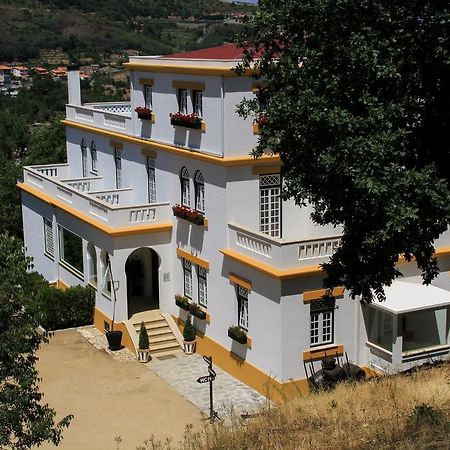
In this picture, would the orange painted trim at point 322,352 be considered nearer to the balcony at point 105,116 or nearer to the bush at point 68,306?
the bush at point 68,306

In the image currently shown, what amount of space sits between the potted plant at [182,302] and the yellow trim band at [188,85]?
264 inches

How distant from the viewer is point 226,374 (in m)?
23.5

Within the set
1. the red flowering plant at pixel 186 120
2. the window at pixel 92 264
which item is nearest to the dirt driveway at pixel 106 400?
the window at pixel 92 264

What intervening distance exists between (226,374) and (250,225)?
14.5 ft

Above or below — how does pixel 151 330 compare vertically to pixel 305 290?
below

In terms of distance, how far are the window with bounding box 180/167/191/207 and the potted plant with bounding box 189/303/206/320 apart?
320 centimetres

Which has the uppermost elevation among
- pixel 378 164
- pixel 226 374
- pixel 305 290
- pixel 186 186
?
pixel 378 164

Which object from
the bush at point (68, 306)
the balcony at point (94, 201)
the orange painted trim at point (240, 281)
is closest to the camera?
the orange painted trim at point (240, 281)

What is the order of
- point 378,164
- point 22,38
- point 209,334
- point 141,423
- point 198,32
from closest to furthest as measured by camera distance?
point 378,164 < point 141,423 < point 209,334 < point 22,38 < point 198,32

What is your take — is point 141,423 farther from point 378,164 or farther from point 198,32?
point 198,32

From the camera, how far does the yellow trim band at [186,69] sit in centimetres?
2259

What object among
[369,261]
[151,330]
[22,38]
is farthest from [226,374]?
→ [22,38]

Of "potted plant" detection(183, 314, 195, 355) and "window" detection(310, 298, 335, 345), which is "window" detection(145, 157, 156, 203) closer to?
"potted plant" detection(183, 314, 195, 355)

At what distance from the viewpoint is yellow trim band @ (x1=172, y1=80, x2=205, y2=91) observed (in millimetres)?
24016
